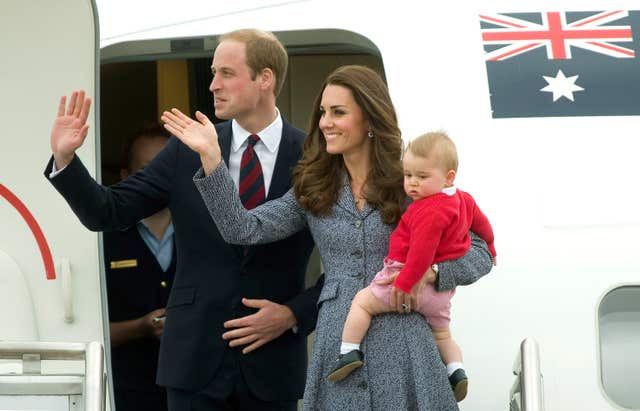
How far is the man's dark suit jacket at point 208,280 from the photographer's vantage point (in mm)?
4293

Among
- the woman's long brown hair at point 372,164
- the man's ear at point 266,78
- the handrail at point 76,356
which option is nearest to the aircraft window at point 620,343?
the woman's long brown hair at point 372,164

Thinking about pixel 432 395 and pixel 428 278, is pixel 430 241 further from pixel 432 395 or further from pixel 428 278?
pixel 432 395

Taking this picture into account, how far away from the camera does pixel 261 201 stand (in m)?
4.33

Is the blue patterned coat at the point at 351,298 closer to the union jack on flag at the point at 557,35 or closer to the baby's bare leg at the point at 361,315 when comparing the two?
the baby's bare leg at the point at 361,315

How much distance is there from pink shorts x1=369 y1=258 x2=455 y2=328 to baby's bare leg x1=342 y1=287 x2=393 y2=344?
2cm

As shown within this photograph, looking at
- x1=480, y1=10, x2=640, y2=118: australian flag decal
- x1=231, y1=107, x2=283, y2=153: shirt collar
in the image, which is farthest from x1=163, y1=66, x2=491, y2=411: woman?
x1=480, y1=10, x2=640, y2=118: australian flag decal

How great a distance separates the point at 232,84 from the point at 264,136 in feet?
0.69

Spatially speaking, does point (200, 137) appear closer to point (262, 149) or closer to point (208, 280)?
point (262, 149)

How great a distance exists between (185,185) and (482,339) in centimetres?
110

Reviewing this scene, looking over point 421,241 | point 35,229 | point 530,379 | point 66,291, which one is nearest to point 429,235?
point 421,241

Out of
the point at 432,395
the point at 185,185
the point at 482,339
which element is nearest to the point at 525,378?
the point at 432,395

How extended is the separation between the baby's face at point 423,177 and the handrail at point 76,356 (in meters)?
1.04

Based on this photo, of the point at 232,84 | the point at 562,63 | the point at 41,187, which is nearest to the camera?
the point at 232,84

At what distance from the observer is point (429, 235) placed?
374cm
